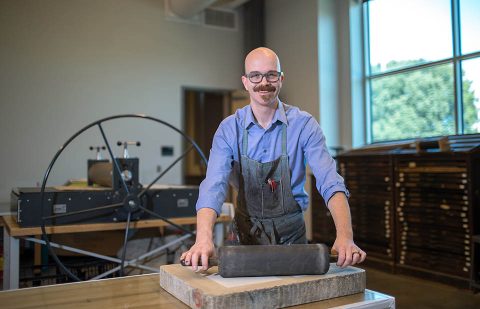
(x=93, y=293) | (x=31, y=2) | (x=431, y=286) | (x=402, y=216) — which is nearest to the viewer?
(x=93, y=293)

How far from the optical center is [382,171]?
428 cm

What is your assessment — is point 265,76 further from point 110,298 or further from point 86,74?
point 86,74

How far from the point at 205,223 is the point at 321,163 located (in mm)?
433

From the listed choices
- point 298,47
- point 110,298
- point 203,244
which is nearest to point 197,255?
point 203,244

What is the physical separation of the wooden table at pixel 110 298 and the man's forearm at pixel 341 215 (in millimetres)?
173

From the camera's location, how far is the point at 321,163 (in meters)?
1.41

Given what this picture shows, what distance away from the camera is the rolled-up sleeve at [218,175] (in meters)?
1.35

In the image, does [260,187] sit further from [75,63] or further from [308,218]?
[75,63]

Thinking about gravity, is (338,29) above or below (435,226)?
above

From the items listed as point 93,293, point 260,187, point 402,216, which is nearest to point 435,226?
point 402,216

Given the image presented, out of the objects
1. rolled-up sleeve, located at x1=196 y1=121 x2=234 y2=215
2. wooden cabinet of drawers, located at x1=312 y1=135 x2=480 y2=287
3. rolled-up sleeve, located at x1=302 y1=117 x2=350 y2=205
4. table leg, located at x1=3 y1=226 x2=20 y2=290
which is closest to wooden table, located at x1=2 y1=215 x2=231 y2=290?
table leg, located at x1=3 y1=226 x2=20 y2=290

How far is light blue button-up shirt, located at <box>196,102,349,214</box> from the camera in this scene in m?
1.43

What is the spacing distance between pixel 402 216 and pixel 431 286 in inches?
26.6

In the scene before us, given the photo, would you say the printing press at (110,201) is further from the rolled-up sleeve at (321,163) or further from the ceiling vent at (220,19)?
the ceiling vent at (220,19)
